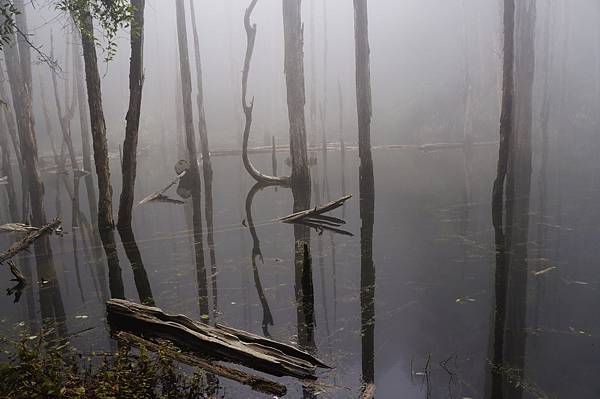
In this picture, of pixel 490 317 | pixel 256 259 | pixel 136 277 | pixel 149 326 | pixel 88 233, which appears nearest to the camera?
pixel 149 326

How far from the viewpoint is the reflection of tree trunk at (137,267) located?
779 centimetres

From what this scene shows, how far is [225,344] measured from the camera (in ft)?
17.2

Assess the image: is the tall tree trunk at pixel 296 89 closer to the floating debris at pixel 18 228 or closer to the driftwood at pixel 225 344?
the floating debris at pixel 18 228

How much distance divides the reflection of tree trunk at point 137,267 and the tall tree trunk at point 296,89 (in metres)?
6.73

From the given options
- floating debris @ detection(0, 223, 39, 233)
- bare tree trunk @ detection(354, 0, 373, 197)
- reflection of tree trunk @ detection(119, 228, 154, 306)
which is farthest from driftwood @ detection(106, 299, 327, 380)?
bare tree trunk @ detection(354, 0, 373, 197)

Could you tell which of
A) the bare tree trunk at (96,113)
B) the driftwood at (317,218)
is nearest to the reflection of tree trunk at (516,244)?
the driftwood at (317,218)

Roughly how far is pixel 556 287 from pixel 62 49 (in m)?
72.4

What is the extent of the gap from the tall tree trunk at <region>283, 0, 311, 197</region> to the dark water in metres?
2.61

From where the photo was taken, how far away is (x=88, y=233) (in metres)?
12.6

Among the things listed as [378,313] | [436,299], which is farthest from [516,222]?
[378,313]

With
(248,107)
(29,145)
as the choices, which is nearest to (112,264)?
(248,107)

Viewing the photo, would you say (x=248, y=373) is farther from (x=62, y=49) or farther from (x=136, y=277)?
(x=62, y=49)

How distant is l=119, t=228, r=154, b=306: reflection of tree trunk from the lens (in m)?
7.79

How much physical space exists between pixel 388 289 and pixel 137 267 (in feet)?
16.2
